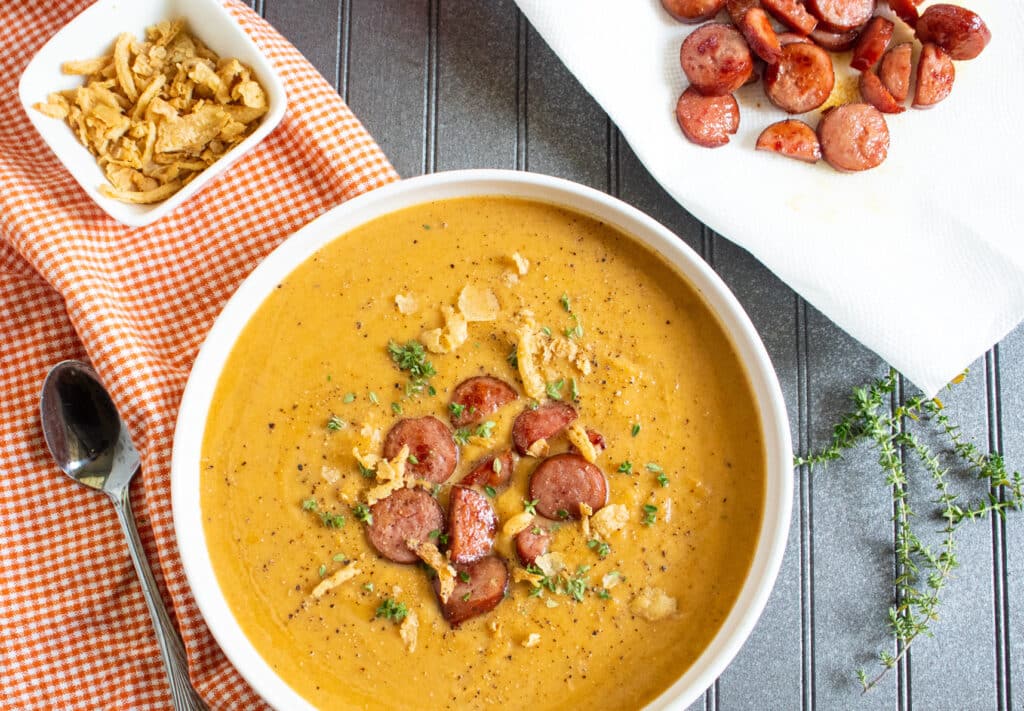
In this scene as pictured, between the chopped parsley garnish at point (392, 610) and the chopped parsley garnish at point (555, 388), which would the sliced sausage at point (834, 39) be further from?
the chopped parsley garnish at point (392, 610)

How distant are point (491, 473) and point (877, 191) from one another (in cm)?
140

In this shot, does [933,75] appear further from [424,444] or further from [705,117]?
[424,444]

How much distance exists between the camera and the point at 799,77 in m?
2.51

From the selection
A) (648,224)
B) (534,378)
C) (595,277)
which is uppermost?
(648,224)

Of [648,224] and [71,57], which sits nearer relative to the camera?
[648,224]

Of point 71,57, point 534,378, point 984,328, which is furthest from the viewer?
point 984,328

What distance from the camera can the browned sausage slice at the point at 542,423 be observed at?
6.85 feet

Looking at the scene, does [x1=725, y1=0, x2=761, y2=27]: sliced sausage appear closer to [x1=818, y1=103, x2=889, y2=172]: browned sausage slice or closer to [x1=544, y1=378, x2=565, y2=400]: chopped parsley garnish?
[x1=818, y1=103, x2=889, y2=172]: browned sausage slice

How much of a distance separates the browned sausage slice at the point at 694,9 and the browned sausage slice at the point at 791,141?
1.22 ft

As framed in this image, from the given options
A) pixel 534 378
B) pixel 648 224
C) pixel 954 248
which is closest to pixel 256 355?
pixel 534 378

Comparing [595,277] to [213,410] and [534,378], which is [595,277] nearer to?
[534,378]

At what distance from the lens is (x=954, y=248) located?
2523 mm

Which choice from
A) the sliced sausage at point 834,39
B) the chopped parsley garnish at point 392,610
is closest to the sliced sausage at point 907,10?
the sliced sausage at point 834,39

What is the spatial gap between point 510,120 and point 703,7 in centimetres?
63
